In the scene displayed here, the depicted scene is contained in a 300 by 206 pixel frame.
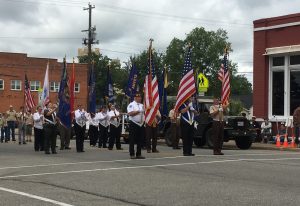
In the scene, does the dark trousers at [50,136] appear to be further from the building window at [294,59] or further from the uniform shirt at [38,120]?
the building window at [294,59]

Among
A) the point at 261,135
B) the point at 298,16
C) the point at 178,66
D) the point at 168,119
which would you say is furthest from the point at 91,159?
the point at 178,66

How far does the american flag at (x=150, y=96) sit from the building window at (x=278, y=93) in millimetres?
9200

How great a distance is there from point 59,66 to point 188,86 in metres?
57.8

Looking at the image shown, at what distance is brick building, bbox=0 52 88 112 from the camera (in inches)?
2689

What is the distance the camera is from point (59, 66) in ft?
241

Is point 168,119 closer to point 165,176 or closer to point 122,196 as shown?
point 165,176

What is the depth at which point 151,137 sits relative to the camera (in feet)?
63.8

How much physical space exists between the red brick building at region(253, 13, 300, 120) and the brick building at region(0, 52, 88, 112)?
42.9 meters

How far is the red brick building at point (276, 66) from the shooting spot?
2542cm

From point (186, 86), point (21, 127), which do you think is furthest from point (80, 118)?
point (21, 127)

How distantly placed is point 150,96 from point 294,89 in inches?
387

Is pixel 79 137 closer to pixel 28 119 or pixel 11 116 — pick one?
pixel 28 119

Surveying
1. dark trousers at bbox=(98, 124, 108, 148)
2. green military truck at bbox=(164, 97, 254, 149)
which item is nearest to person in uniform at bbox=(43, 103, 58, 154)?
dark trousers at bbox=(98, 124, 108, 148)

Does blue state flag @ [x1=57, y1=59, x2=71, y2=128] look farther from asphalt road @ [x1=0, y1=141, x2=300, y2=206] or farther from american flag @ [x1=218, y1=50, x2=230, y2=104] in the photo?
american flag @ [x1=218, y1=50, x2=230, y2=104]
